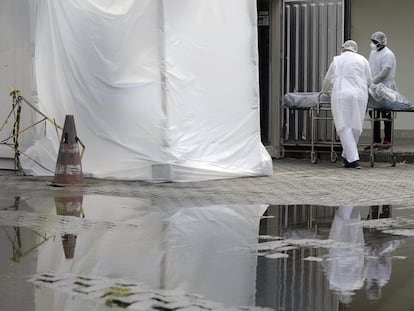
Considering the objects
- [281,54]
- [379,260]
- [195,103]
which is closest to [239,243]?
[379,260]

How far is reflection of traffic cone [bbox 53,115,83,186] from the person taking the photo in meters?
9.91

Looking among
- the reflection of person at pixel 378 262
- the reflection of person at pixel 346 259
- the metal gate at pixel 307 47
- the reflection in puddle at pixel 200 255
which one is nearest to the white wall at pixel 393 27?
the metal gate at pixel 307 47

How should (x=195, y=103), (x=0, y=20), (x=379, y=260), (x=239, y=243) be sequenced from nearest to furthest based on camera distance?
(x=379, y=260), (x=239, y=243), (x=195, y=103), (x=0, y=20)

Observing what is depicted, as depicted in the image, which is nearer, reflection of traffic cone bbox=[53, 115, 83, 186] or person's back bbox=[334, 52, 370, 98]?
reflection of traffic cone bbox=[53, 115, 83, 186]

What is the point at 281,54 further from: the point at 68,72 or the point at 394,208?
the point at 394,208

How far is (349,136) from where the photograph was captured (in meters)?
12.8

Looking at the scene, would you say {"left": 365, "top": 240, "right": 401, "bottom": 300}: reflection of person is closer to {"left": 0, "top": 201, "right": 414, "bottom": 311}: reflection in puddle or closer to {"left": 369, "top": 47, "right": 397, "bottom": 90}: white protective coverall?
{"left": 0, "top": 201, "right": 414, "bottom": 311}: reflection in puddle

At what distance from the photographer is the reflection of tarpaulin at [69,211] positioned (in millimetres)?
5961

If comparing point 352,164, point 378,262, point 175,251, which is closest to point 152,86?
point 352,164

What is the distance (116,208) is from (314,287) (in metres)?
3.62

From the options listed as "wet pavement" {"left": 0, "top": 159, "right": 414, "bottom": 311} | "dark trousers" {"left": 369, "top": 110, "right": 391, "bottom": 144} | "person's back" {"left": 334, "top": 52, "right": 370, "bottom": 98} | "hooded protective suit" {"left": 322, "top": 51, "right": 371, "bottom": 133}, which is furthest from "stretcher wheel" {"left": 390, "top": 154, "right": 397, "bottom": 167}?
"wet pavement" {"left": 0, "top": 159, "right": 414, "bottom": 311}

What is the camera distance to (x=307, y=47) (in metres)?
14.5

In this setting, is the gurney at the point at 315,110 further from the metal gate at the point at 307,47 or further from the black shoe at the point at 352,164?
the black shoe at the point at 352,164

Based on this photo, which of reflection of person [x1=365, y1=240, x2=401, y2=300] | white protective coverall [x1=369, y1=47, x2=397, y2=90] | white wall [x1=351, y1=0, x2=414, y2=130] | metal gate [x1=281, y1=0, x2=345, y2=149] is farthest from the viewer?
white wall [x1=351, y1=0, x2=414, y2=130]
